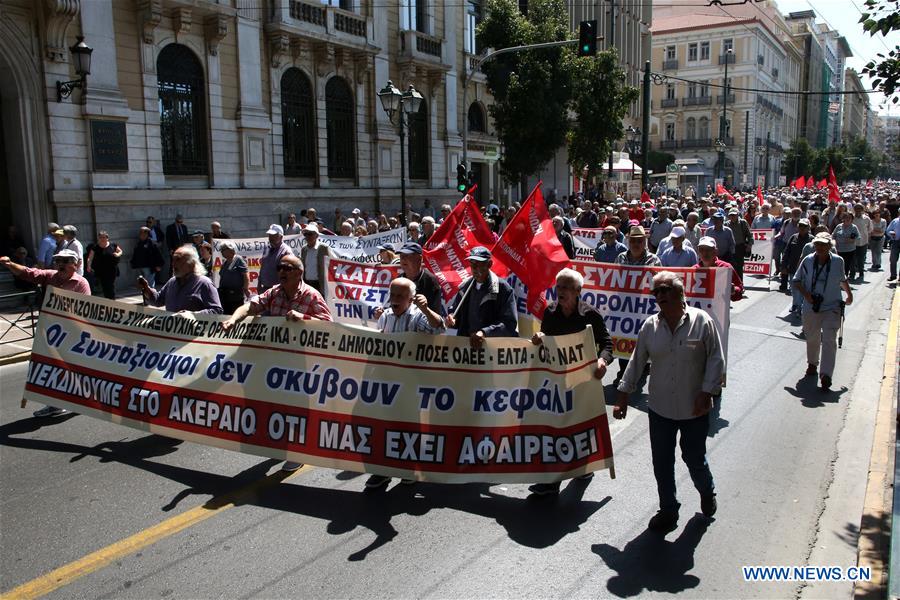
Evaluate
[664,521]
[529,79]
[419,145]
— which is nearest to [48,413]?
[664,521]

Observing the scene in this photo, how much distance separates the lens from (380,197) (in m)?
25.4

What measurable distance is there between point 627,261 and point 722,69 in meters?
81.6

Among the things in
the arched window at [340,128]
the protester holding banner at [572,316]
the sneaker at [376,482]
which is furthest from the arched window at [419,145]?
the sneaker at [376,482]

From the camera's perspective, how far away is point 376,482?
5.52m

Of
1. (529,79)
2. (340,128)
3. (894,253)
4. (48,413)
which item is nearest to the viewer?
(48,413)

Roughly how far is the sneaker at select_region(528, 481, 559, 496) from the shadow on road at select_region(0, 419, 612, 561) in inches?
1.8

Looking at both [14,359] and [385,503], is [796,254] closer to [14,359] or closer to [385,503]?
[385,503]

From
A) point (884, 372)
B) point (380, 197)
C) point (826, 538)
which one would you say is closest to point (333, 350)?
point (826, 538)

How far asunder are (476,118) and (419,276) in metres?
26.5

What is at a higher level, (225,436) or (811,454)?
(225,436)

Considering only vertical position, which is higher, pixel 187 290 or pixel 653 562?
pixel 187 290

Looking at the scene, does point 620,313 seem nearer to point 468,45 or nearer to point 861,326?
point 861,326

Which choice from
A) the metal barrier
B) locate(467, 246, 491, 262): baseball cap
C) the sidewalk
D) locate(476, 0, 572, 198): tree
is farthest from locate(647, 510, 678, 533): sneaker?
locate(476, 0, 572, 198): tree

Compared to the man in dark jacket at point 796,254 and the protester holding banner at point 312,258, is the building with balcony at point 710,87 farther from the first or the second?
the protester holding banner at point 312,258
